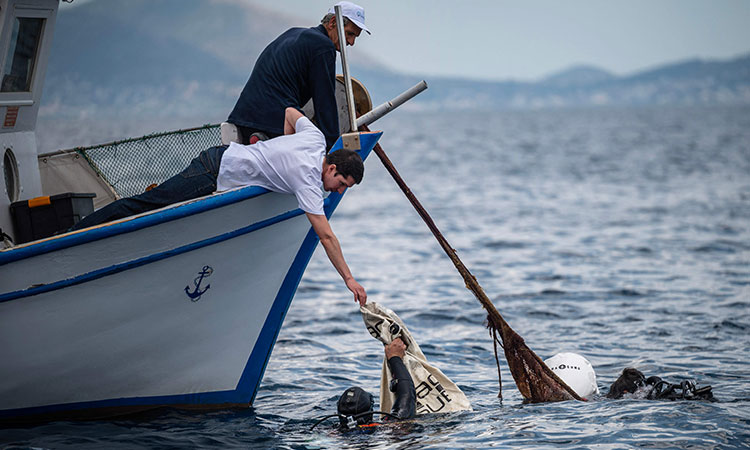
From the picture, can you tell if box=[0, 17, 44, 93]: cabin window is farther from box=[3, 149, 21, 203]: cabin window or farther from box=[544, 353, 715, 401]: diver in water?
box=[544, 353, 715, 401]: diver in water

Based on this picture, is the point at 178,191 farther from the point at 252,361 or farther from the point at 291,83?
the point at 252,361

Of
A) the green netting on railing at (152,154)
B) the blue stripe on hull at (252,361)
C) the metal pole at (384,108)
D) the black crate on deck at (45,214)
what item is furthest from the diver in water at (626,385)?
the black crate on deck at (45,214)

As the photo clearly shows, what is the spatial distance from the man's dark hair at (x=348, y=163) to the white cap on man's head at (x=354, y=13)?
110cm

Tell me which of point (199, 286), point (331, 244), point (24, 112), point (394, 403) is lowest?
point (394, 403)

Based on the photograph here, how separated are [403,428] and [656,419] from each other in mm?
2073

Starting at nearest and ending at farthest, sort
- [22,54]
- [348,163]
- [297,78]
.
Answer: [348,163] < [297,78] < [22,54]

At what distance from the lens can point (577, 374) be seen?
7.86 metres

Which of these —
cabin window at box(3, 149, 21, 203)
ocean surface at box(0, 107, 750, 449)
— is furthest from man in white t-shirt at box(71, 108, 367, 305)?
ocean surface at box(0, 107, 750, 449)

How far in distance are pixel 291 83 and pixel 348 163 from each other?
1069 millimetres

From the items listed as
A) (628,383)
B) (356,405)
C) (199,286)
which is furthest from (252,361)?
(628,383)

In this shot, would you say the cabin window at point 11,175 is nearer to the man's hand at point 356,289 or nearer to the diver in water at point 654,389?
the man's hand at point 356,289

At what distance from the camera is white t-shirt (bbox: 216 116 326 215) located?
6402mm

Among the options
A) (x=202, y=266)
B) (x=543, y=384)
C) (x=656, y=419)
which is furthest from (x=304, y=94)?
(x=656, y=419)

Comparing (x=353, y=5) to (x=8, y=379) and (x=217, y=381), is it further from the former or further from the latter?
(x=8, y=379)
